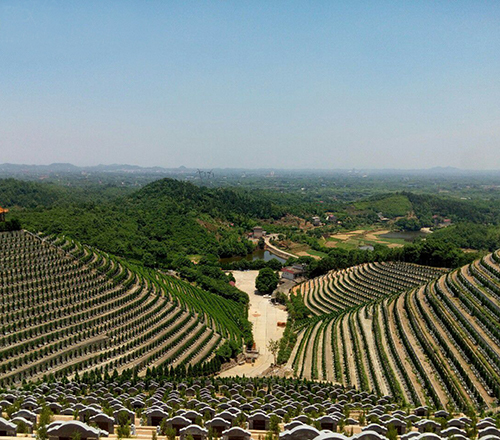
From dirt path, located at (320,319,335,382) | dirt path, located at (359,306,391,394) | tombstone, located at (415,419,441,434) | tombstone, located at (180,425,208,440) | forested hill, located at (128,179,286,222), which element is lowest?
dirt path, located at (320,319,335,382)

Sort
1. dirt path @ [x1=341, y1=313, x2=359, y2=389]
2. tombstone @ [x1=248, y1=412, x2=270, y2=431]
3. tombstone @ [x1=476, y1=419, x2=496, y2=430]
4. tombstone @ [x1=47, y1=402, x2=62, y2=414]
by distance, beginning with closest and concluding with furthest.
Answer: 1. tombstone @ [x1=248, y1=412, x2=270, y2=431]
2. tombstone @ [x1=476, y1=419, x2=496, y2=430]
3. tombstone @ [x1=47, y1=402, x2=62, y2=414]
4. dirt path @ [x1=341, y1=313, x2=359, y2=389]

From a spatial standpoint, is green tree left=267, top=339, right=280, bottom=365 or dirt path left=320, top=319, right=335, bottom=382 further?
green tree left=267, top=339, right=280, bottom=365

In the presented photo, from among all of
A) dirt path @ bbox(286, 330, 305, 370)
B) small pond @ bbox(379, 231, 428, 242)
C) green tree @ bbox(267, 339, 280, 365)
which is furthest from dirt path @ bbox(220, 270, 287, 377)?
small pond @ bbox(379, 231, 428, 242)

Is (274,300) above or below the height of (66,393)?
below

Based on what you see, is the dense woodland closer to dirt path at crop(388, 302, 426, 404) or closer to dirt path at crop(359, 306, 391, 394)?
dirt path at crop(359, 306, 391, 394)

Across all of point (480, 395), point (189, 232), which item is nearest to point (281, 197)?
point (189, 232)

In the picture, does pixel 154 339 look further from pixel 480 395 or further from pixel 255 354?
pixel 480 395

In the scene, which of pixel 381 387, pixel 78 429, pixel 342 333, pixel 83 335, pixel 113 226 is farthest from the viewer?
pixel 113 226
